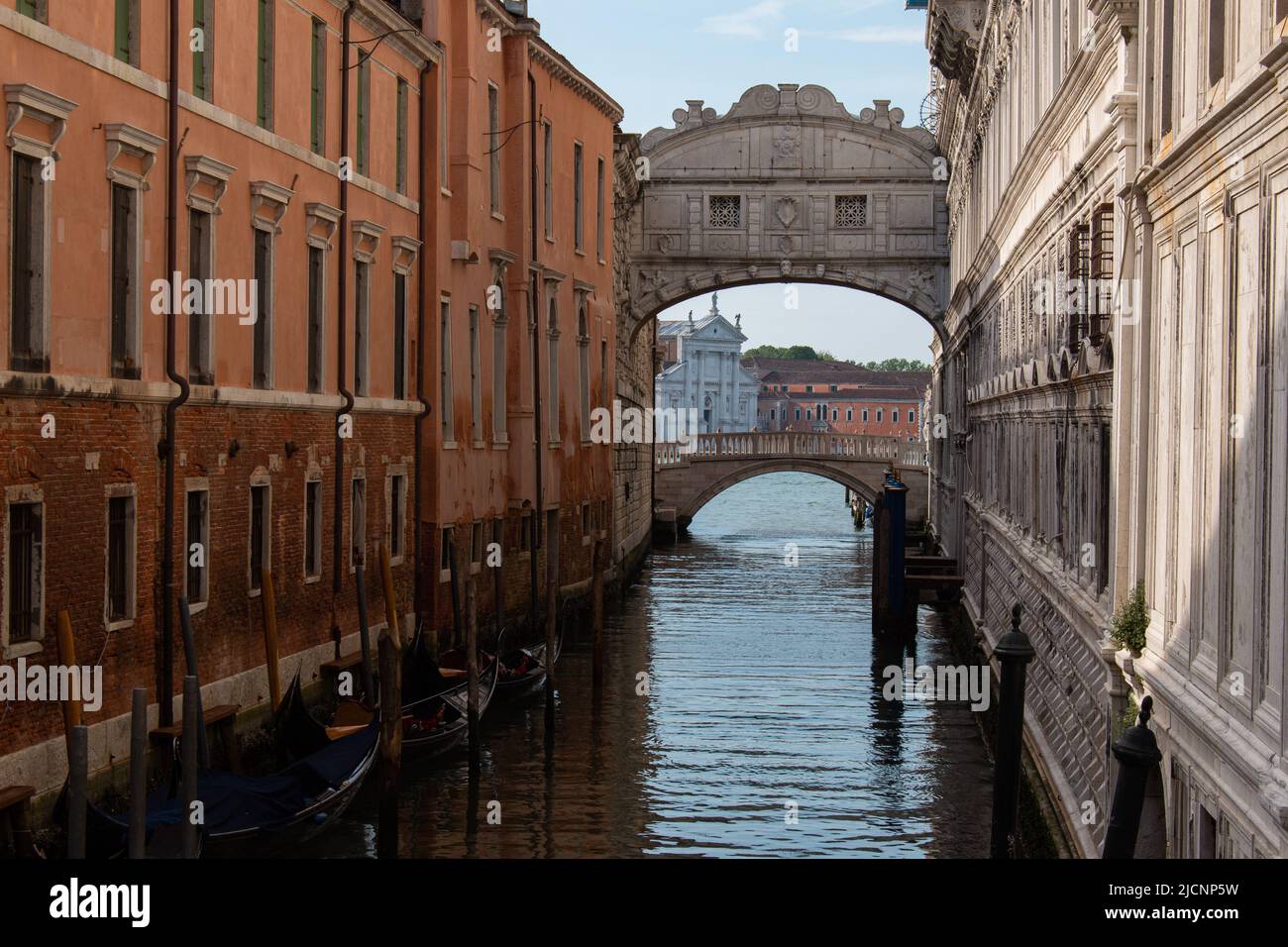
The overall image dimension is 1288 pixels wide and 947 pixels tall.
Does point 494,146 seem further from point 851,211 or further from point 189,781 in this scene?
point 189,781

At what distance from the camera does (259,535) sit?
40.1 feet

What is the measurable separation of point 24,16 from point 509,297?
35.6ft

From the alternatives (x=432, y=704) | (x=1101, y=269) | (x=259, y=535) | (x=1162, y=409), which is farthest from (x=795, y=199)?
(x=1162, y=409)

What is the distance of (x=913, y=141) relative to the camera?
29.0m

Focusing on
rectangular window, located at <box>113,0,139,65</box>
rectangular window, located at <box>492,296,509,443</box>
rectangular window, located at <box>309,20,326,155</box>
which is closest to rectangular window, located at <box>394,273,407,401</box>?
rectangular window, located at <box>309,20,326,155</box>

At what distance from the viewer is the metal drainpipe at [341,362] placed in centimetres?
1369

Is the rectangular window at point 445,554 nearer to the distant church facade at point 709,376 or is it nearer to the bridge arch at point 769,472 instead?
the bridge arch at point 769,472

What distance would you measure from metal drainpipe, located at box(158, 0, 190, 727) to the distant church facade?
268 feet

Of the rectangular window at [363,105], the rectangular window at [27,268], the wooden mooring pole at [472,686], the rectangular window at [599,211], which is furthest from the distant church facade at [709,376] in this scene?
the rectangular window at [27,268]

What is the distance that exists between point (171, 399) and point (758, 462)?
95.6ft

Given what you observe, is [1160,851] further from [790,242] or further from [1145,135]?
[790,242]

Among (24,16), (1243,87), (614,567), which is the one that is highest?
(24,16)

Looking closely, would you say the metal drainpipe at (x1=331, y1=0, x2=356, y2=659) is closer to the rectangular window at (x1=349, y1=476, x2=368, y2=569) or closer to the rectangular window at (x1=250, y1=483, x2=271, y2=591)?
the rectangular window at (x1=349, y1=476, x2=368, y2=569)

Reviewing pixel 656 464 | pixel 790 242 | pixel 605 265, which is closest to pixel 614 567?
pixel 605 265
